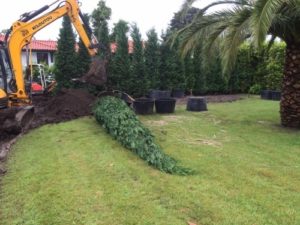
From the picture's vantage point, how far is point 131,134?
7.06 meters

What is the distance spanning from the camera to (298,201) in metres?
4.51

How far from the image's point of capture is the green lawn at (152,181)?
407 cm

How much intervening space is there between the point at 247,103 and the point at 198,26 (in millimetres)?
6385

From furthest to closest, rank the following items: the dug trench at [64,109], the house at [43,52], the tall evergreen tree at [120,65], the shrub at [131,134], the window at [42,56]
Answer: the window at [42,56] < the house at [43,52] < the tall evergreen tree at [120,65] < the dug trench at [64,109] < the shrub at [131,134]

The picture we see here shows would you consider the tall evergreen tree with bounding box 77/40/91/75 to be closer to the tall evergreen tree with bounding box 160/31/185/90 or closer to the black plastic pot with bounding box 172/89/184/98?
the tall evergreen tree with bounding box 160/31/185/90

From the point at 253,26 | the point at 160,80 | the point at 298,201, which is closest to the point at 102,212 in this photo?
the point at 298,201

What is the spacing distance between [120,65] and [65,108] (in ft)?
16.6

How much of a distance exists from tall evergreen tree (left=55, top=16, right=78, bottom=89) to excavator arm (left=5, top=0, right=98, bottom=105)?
3.84 metres

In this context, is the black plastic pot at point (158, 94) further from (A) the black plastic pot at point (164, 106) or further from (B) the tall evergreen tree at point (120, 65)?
(A) the black plastic pot at point (164, 106)

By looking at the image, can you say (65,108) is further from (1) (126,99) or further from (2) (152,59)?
(2) (152,59)

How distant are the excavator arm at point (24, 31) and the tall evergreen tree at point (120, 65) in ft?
14.9

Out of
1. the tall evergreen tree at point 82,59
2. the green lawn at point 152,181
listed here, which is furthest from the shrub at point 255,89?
the green lawn at point 152,181

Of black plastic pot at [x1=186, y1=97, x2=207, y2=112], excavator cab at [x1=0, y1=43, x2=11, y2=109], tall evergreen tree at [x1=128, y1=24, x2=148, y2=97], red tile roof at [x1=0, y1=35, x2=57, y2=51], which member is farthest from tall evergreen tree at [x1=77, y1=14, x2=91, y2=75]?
red tile roof at [x1=0, y1=35, x2=57, y2=51]

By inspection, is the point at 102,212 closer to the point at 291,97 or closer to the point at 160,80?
the point at 291,97
